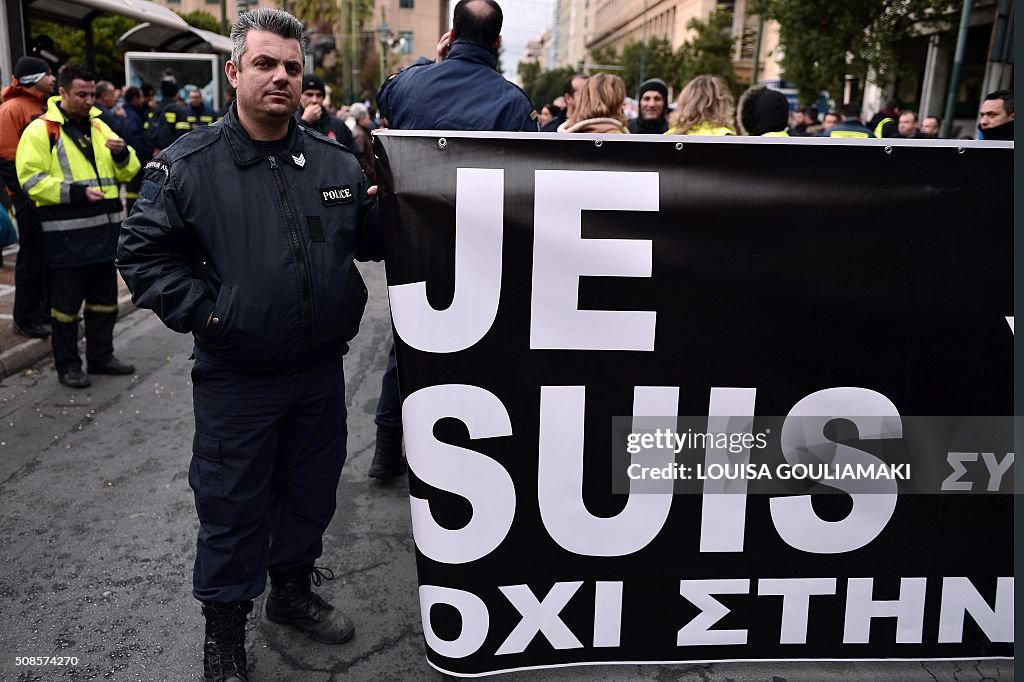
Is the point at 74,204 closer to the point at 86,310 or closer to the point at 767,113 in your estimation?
the point at 86,310

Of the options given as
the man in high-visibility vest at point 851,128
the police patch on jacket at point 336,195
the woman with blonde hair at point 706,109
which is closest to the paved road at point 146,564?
the police patch on jacket at point 336,195

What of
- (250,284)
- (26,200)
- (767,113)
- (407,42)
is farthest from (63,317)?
(407,42)

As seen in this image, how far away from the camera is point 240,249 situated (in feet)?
8.03

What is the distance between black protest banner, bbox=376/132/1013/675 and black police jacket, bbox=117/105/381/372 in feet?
0.76

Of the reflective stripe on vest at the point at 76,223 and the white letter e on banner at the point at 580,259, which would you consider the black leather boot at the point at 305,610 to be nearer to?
the white letter e on banner at the point at 580,259

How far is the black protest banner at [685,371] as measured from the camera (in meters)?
2.46

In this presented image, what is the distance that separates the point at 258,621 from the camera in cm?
308

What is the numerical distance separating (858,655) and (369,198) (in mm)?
2013

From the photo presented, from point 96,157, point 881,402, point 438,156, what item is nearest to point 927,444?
point 881,402

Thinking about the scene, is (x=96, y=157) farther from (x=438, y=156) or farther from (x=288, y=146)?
(x=438, y=156)

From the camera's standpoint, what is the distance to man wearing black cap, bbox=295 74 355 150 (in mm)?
6321

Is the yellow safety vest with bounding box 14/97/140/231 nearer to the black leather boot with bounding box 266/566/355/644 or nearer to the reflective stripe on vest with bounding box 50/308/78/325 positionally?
the reflective stripe on vest with bounding box 50/308/78/325
